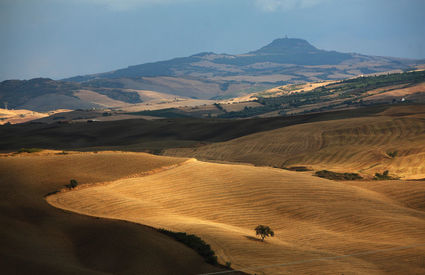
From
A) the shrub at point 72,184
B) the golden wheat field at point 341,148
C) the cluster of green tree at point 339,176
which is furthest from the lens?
the golden wheat field at point 341,148

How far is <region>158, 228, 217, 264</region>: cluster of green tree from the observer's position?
62.6 ft

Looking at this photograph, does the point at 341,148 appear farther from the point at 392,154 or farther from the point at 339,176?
the point at 339,176

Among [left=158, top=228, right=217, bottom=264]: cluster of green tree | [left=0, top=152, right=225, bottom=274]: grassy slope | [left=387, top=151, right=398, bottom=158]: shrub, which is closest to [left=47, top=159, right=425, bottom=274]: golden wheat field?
[left=158, top=228, right=217, bottom=264]: cluster of green tree

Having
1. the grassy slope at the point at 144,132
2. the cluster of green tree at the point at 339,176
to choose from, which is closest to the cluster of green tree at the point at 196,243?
the cluster of green tree at the point at 339,176

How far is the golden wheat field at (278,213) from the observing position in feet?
66.5

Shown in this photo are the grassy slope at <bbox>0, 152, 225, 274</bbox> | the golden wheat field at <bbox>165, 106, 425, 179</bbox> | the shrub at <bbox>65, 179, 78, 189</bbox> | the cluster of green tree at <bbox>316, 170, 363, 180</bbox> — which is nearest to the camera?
the grassy slope at <bbox>0, 152, 225, 274</bbox>

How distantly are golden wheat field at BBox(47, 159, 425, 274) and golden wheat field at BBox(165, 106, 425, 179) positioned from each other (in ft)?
49.5

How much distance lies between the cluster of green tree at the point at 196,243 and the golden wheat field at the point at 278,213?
21.0 inches

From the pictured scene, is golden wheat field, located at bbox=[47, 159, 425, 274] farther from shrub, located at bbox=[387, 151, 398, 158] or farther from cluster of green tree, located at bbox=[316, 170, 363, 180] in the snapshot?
shrub, located at bbox=[387, 151, 398, 158]

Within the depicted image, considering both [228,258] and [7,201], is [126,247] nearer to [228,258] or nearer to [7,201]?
[228,258]

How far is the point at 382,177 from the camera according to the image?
158ft

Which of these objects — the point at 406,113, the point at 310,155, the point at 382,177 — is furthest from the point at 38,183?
the point at 406,113

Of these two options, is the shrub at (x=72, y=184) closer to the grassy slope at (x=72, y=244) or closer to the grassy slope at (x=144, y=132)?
the grassy slope at (x=72, y=244)

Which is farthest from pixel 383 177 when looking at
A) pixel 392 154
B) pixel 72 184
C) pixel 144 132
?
pixel 144 132
